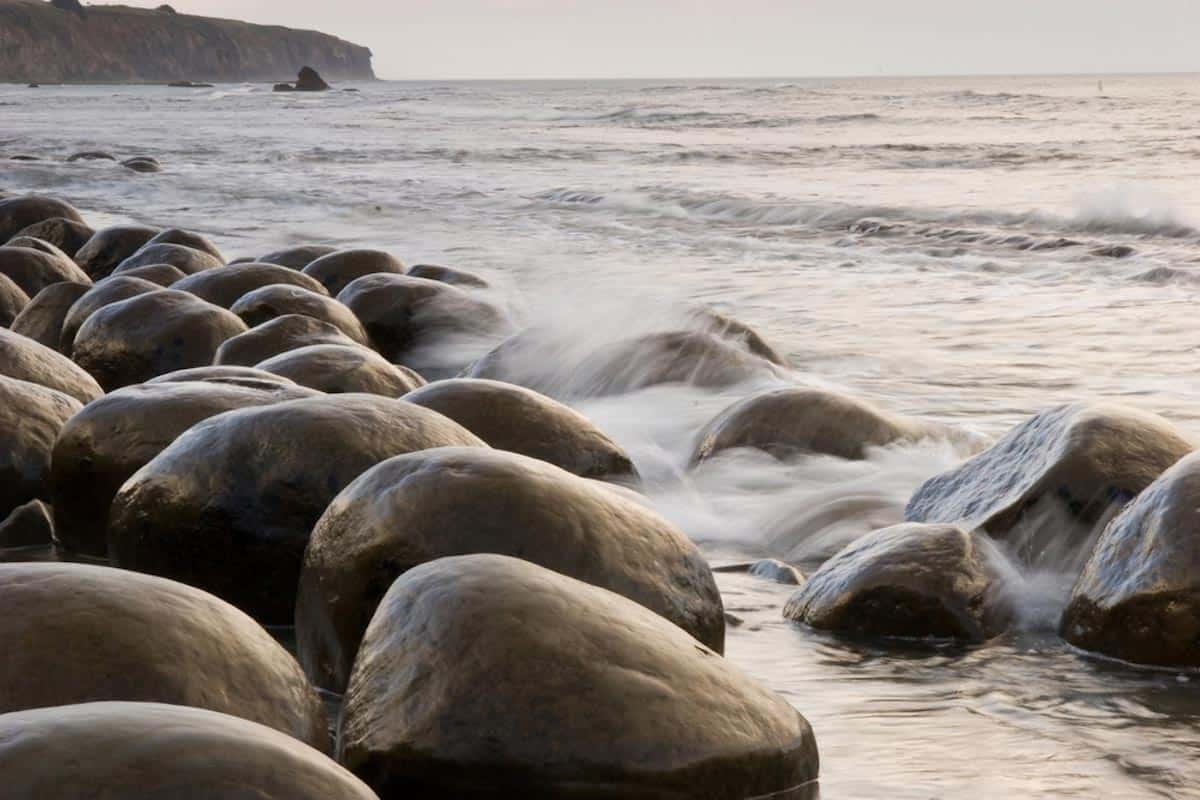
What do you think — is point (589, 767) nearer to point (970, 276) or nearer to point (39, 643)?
point (39, 643)

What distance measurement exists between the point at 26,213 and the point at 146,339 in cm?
649

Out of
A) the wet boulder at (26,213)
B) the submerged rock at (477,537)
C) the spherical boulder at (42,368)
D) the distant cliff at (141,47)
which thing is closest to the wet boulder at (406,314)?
the spherical boulder at (42,368)

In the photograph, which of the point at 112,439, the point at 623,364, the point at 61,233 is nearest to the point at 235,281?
the point at 623,364

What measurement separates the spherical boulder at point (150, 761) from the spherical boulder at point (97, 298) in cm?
546

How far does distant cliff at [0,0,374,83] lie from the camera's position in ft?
364

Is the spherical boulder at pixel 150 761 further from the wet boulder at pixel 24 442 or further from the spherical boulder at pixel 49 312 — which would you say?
the spherical boulder at pixel 49 312

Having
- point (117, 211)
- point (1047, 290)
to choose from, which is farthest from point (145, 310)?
point (117, 211)

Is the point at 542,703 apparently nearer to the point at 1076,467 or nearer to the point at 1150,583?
the point at 1150,583

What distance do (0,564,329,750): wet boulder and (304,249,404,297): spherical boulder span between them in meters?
6.58

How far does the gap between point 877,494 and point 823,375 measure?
2733 millimetres

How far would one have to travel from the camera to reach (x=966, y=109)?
40.1 m

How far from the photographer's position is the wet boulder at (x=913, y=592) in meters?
3.63

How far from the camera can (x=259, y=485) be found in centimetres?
348

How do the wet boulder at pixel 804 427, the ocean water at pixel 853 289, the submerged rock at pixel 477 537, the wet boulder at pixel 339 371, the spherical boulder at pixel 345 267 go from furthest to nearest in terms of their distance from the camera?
the spherical boulder at pixel 345 267 < the wet boulder at pixel 804 427 < the wet boulder at pixel 339 371 < the ocean water at pixel 853 289 < the submerged rock at pixel 477 537
